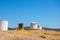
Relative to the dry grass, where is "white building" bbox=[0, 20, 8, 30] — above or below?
above

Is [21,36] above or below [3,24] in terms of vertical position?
below

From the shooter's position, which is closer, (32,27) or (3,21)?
(3,21)

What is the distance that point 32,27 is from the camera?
128 feet

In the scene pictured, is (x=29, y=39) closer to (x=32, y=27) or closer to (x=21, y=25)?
(x=21, y=25)

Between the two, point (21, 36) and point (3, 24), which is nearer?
point (21, 36)

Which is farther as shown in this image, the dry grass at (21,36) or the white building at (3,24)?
the white building at (3,24)

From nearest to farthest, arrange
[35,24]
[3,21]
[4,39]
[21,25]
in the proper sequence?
[4,39] → [3,21] → [21,25] → [35,24]

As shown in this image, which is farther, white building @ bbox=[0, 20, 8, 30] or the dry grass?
white building @ bbox=[0, 20, 8, 30]

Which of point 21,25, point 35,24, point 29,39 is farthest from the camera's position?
point 35,24

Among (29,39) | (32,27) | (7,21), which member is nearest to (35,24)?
(32,27)

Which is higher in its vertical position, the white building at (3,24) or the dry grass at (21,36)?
the white building at (3,24)

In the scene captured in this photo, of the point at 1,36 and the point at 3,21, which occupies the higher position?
the point at 3,21

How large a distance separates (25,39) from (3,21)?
8.94 m

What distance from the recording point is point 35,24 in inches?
1521
